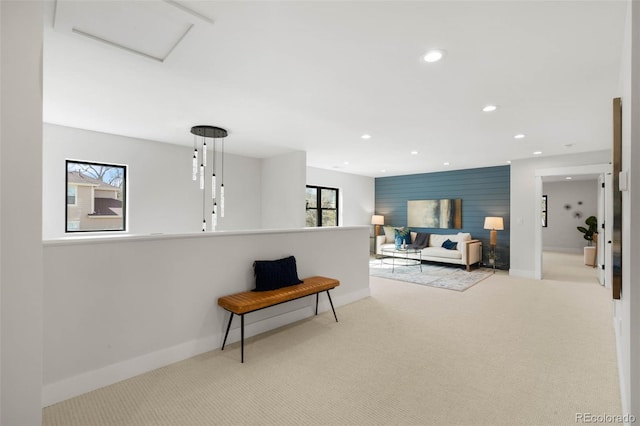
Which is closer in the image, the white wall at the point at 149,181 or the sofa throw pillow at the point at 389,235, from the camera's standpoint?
the white wall at the point at 149,181

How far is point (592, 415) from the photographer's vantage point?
186 cm

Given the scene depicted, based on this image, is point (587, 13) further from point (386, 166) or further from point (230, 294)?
point (386, 166)

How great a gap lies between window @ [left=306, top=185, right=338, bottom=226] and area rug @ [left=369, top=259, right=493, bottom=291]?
1.76 metres

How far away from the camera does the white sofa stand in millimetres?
6555

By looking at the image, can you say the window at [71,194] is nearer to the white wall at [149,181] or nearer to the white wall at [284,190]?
the white wall at [149,181]

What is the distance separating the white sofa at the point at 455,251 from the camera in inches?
258

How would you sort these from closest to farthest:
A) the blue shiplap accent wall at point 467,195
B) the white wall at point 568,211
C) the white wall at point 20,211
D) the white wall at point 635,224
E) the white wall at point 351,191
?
the white wall at point 20,211 < the white wall at point 635,224 < the blue shiplap accent wall at point 467,195 < the white wall at point 351,191 < the white wall at point 568,211

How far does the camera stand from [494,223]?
256 inches

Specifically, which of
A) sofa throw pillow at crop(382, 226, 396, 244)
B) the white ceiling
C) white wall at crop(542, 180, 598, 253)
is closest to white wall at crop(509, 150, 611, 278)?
the white ceiling

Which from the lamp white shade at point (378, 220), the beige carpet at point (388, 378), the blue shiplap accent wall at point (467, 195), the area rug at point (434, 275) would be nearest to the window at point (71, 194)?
the beige carpet at point (388, 378)

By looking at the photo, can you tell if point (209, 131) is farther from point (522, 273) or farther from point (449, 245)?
point (522, 273)

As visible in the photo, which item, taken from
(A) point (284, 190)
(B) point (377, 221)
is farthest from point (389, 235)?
(A) point (284, 190)

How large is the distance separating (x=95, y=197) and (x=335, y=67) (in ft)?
13.8

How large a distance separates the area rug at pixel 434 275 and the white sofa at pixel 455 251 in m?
0.21
